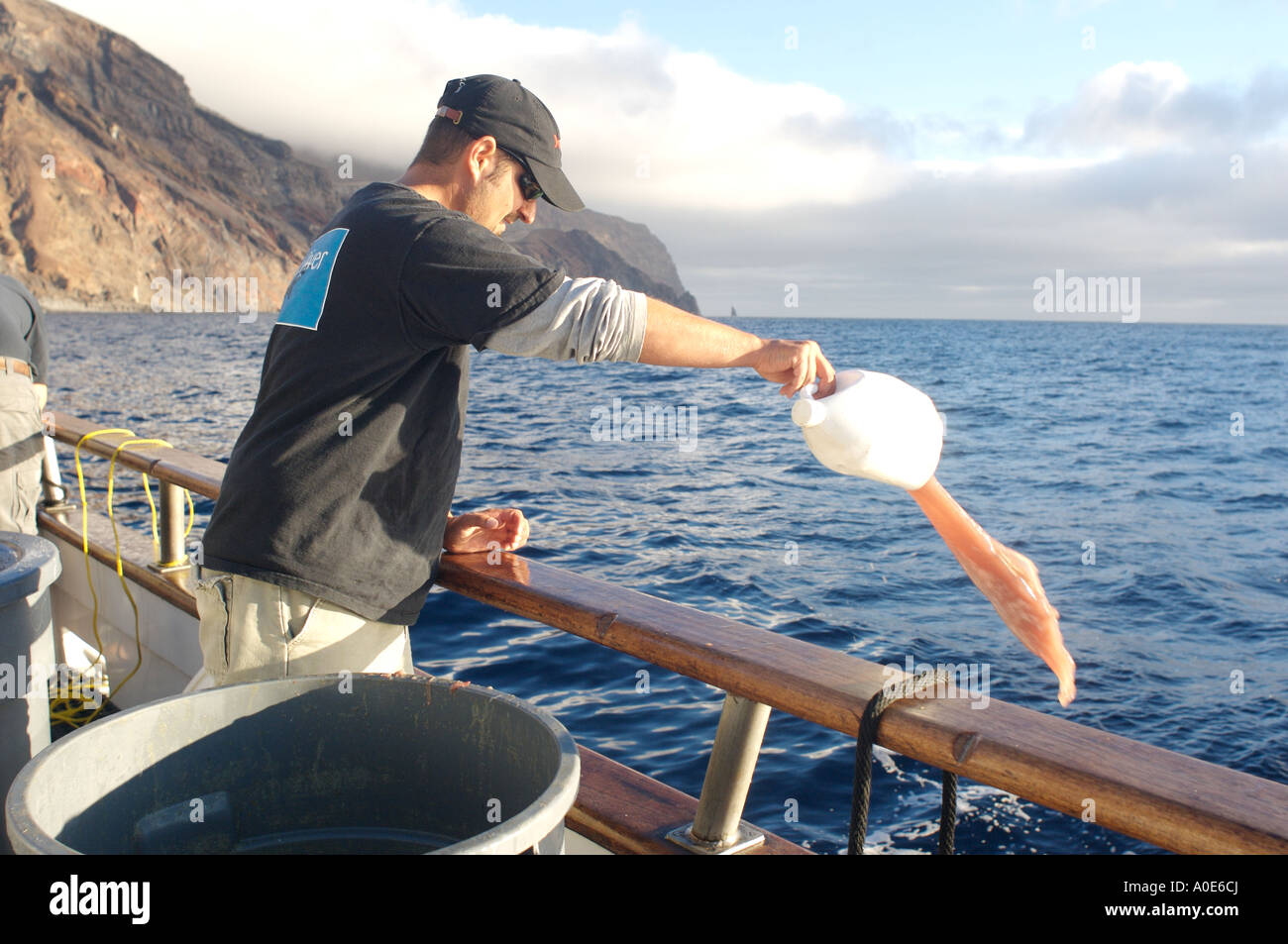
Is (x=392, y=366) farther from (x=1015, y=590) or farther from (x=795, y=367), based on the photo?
(x=1015, y=590)

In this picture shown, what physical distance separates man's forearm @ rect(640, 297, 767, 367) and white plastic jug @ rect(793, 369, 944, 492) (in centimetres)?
16

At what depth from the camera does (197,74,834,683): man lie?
176cm

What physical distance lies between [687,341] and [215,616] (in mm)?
1178

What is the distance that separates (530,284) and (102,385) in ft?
99.0

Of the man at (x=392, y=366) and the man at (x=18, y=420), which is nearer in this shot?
the man at (x=392, y=366)

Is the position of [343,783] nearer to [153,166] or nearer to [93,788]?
[93,788]

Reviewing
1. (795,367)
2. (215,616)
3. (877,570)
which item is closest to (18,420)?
(215,616)

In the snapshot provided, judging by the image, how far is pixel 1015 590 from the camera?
177cm

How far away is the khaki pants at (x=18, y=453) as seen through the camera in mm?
4578

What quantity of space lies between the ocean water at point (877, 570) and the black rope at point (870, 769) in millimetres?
3280

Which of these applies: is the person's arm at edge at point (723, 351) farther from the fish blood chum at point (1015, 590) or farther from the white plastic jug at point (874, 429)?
the fish blood chum at point (1015, 590)

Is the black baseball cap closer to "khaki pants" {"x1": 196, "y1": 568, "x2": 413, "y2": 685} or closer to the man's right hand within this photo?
the man's right hand

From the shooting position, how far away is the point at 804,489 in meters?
14.7

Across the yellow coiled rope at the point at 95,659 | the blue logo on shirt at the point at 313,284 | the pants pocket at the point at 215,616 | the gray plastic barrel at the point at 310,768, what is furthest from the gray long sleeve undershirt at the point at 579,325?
the yellow coiled rope at the point at 95,659
